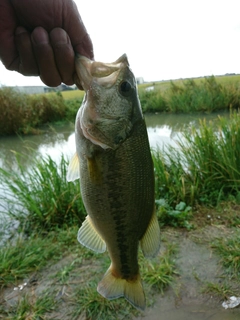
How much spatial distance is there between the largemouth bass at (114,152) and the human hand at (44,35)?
118mm

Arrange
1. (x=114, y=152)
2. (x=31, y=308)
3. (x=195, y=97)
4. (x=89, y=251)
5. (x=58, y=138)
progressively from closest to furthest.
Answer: (x=114, y=152) < (x=31, y=308) < (x=89, y=251) < (x=58, y=138) < (x=195, y=97)

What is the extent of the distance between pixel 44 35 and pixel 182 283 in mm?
2657

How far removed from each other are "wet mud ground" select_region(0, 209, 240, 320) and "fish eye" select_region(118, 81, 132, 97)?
2109 millimetres

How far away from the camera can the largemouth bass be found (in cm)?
162

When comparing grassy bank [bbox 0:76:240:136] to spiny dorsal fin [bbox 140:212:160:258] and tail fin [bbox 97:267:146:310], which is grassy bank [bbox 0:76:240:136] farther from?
tail fin [bbox 97:267:146:310]

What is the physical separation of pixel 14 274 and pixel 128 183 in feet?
7.77

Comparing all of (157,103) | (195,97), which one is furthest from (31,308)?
(157,103)

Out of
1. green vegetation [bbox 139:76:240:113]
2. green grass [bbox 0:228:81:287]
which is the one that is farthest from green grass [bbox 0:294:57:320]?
green vegetation [bbox 139:76:240:113]

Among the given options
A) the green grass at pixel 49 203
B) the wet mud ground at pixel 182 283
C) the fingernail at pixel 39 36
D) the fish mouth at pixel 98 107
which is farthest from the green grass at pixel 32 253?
the fingernail at pixel 39 36

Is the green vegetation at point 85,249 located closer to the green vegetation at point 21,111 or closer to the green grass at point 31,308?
the green grass at point 31,308

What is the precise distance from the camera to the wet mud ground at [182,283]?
2672mm

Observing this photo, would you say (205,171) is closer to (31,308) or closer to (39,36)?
(31,308)

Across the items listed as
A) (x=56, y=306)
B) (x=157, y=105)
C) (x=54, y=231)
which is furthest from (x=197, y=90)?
(x=56, y=306)

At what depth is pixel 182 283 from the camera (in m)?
2.99
